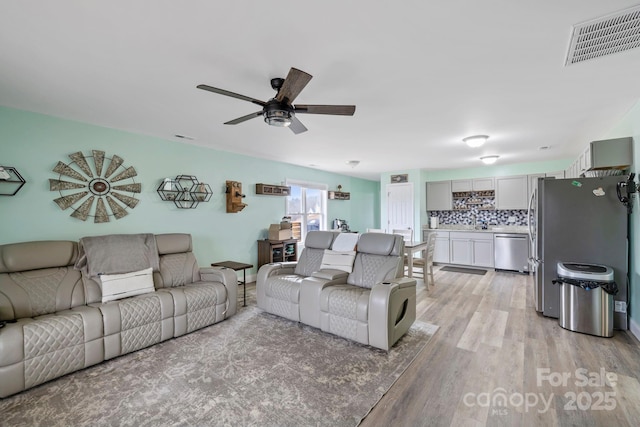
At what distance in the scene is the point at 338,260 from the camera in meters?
3.59

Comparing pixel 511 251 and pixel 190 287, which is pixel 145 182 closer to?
pixel 190 287

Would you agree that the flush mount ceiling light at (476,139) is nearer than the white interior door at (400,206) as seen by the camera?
Yes

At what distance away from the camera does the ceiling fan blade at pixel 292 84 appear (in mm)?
1747

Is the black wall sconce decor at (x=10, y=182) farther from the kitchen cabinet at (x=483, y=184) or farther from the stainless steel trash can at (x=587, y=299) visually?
the kitchen cabinet at (x=483, y=184)

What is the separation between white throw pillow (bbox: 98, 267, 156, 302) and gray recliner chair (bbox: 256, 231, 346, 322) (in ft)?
A: 4.12

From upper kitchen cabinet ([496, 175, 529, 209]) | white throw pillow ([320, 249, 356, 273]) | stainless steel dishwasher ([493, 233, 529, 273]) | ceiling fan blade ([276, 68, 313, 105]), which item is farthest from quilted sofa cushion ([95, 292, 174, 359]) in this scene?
upper kitchen cabinet ([496, 175, 529, 209])

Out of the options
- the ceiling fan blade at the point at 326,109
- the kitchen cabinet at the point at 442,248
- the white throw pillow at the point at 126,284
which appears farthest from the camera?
the kitchen cabinet at the point at 442,248

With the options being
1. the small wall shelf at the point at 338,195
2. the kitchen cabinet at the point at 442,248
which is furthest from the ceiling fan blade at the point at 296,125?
the kitchen cabinet at the point at 442,248

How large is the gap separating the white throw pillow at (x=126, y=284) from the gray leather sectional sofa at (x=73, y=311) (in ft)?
0.20

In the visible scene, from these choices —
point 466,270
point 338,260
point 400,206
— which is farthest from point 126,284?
point 466,270

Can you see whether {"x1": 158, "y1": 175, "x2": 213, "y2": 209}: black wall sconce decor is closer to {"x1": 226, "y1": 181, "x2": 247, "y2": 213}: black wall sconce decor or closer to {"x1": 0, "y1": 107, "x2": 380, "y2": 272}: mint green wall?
{"x1": 0, "y1": 107, "x2": 380, "y2": 272}: mint green wall

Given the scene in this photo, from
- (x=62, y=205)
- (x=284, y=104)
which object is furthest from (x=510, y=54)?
(x=62, y=205)

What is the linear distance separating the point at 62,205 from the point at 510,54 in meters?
4.56

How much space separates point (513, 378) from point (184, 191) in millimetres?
4430
